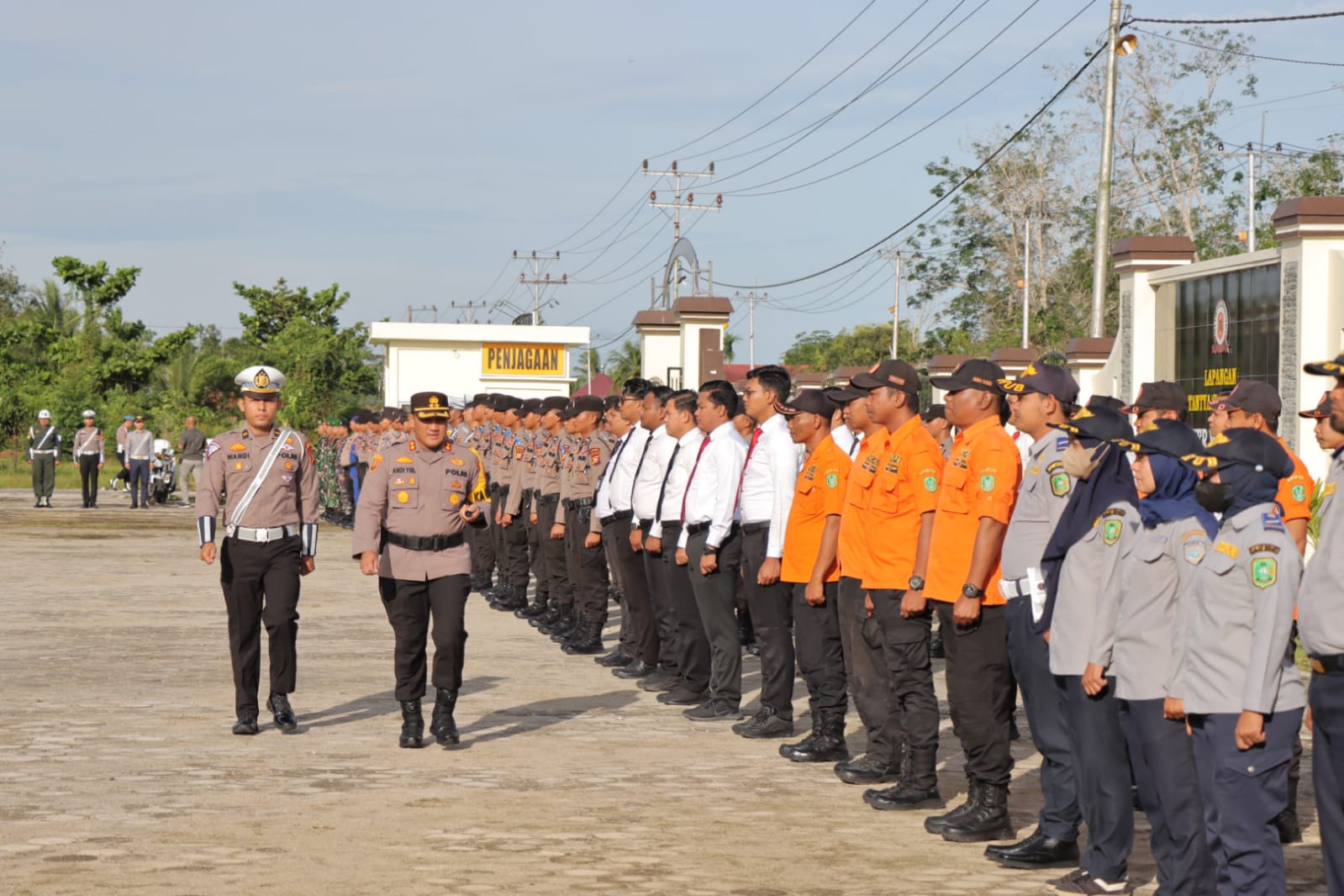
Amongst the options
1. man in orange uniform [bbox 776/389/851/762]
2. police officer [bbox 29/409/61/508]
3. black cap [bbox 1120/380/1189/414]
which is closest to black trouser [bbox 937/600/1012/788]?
man in orange uniform [bbox 776/389/851/762]

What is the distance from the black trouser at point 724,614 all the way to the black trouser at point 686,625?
1.93 ft

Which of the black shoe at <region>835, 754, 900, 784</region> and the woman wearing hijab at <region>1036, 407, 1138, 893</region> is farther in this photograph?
the black shoe at <region>835, 754, 900, 784</region>

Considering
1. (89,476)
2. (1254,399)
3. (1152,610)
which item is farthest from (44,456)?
(1152,610)

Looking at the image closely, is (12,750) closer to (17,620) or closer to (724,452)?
(724,452)

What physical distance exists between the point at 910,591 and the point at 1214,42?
138 feet

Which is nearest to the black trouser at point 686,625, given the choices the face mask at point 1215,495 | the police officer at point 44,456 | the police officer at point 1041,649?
the police officer at point 1041,649

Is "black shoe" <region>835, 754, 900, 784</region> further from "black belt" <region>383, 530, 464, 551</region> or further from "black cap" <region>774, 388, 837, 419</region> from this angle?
"black belt" <region>383, 530, 464, 551</region>

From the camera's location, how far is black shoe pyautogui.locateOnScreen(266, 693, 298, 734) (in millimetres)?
10172

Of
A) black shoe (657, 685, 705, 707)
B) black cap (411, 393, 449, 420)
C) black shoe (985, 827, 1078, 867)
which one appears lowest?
black shoe (657, 685, 705, 707)

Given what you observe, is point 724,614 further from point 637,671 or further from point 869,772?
point 869,772

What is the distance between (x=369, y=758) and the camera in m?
9.38

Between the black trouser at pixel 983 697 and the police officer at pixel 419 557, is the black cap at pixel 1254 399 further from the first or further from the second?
the police officer at pixel 419 557

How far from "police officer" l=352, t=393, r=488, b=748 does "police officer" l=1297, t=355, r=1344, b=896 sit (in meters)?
5.46

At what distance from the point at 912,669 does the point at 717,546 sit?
110 inches
